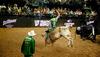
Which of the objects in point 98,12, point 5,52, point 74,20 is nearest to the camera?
point 5,52

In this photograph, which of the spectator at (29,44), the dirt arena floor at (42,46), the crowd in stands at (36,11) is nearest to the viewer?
the spectator at (29,44)

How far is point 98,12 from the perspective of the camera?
1252 cm

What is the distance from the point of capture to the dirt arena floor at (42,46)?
1189cm

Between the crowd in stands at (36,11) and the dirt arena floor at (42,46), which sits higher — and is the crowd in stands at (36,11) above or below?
above

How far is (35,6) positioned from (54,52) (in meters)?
1.94

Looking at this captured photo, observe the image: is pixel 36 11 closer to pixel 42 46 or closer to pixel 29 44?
pixel 42 46

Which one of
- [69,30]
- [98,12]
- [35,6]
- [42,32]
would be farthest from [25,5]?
[98,12]

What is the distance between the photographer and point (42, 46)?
12.4 meters

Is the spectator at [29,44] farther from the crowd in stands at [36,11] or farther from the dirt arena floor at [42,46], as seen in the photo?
the crowd in stands at [36,11]

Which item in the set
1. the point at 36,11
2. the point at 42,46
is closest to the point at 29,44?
the point at 42,46

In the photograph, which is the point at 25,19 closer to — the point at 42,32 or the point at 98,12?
the point at 42,32

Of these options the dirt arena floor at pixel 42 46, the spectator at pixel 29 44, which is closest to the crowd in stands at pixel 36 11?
the dirt arena floor at pixel 42 46

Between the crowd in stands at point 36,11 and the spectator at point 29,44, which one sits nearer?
the spectator at point 29,44

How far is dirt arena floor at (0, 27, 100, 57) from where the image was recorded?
468 inches
